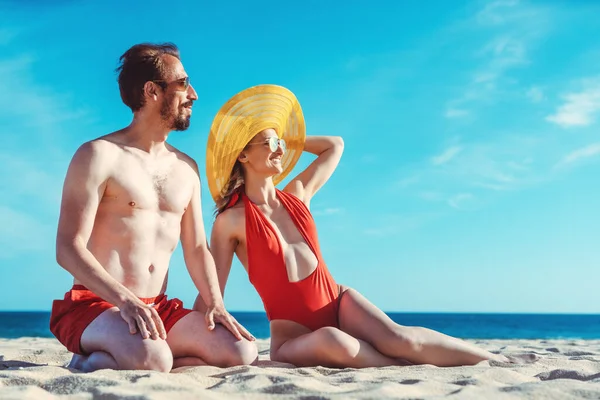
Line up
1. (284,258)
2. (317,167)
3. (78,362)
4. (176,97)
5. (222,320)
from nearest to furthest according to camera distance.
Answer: (78,362)
(222,320)
(176,97)
(284,258)
(317,167)

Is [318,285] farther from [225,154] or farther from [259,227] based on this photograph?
[225,154]

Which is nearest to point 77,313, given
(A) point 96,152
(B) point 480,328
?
(A) point 96,152

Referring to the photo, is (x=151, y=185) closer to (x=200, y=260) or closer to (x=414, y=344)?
(x=200, y=260)

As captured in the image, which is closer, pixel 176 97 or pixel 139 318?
pixel 139 318

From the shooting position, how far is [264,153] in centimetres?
479

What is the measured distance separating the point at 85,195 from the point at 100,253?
377 millimetres

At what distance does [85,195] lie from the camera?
3758 millimetres

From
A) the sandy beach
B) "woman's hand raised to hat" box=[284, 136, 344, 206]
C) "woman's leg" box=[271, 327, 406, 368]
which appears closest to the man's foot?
the sandy beach

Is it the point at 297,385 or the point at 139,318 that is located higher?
the point at 139,318

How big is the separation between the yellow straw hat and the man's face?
532 mm

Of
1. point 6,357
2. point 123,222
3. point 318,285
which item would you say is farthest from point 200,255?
point 6,357

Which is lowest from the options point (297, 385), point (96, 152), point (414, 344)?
point (297, 385)

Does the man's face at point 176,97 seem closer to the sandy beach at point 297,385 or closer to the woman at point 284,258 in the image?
the woman at point 284,258

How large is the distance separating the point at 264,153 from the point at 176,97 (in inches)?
33.7
